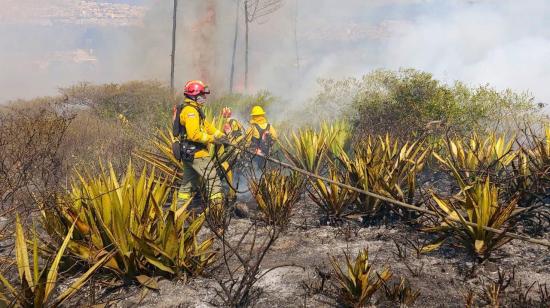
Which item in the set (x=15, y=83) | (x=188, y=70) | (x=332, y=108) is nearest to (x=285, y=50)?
(x=188, y=70)

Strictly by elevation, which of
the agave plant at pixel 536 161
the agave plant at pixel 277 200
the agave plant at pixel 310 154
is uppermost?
the agave plant at pixel 536 161

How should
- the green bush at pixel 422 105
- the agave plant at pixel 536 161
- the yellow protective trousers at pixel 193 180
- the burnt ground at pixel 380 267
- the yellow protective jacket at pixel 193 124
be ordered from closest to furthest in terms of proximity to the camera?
1. the burnt ground at pixel 380 267
2. the agave plant at pixel 536 161
3. the yellow protective jacket at pixel 193 124
4. the yellow protective trousers at pixel 193 180
5. the green bush at pixel 422 105

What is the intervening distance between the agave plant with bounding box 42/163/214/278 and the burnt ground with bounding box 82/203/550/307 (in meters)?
0.18

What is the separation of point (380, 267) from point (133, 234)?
215 cm

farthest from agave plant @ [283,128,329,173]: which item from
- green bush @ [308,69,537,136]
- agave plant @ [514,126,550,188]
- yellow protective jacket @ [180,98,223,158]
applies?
agave plant @ [514,126,550,188]

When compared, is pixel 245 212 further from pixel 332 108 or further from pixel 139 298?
pixel 332 108

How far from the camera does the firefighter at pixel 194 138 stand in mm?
5293

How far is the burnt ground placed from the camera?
129 inches

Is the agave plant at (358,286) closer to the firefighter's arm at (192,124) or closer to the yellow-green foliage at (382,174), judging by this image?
the yellow-green foliage at (382,174)

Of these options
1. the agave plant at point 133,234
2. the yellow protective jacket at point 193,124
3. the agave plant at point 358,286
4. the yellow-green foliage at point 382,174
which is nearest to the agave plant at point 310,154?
the yellow-green foliage at point 382,174

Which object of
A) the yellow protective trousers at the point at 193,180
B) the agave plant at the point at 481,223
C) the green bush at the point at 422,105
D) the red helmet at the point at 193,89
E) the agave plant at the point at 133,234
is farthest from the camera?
the green bush at the point at 422,105

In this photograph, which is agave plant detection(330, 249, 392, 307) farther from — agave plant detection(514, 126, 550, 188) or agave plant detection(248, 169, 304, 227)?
agave plant detection(514, 126, 550, 188)

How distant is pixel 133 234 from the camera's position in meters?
3.39

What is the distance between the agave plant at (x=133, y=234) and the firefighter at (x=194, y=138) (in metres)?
1.39
